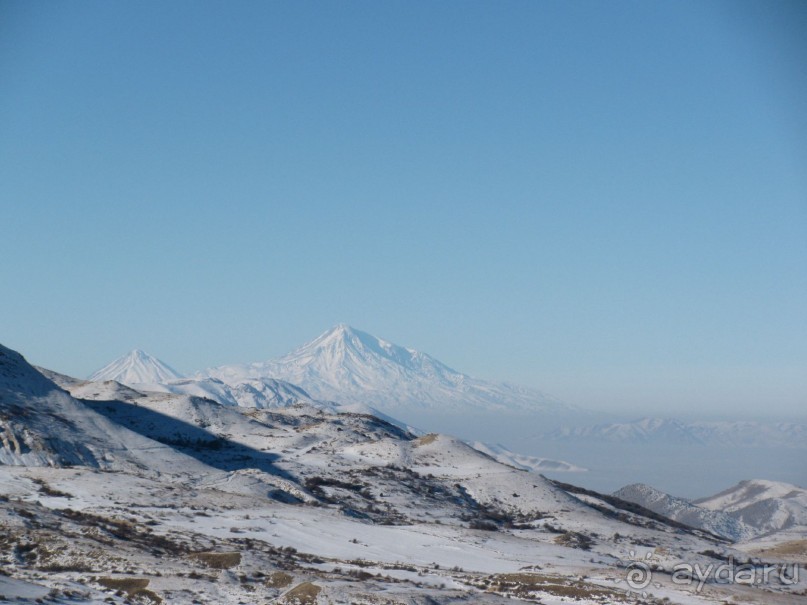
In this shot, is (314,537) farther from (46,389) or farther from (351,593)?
(46,389)

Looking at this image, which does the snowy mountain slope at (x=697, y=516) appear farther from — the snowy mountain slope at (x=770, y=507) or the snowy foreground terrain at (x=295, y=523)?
the snowy foreground terrain at (x=295, y=523)

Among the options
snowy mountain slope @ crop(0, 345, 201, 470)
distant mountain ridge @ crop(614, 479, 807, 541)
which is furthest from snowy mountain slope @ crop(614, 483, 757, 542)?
snowy mountain slope @ crop(0, 345, 201, 470)

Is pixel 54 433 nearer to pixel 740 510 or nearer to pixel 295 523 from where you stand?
pixel 295 523

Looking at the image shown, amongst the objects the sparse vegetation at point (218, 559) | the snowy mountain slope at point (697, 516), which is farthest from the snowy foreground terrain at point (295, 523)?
the snowy mountain slope at point (697, 516)

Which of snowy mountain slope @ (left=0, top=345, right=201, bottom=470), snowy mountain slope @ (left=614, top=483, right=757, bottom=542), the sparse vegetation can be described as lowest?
snowy mountain slope @ (left=614, top=483, right=757, bottom=542)

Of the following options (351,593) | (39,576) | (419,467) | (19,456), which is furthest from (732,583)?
(19,456)

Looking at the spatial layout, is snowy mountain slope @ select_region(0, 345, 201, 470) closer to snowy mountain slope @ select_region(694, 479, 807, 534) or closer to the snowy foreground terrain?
the snowy foreground terrain

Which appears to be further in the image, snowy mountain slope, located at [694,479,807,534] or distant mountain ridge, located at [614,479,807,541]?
snowy mountain slope, located at [694,479,807,534]
